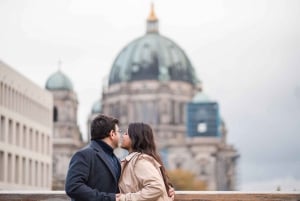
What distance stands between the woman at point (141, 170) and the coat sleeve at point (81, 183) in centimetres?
21

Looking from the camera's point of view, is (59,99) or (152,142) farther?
(59,99)

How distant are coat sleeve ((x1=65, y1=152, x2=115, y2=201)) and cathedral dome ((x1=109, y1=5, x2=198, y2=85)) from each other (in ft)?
461

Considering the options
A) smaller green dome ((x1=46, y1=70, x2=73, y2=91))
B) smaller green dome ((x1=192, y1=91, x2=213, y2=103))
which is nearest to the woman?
smaller green dome ((x1=192, y1=91, x2=213, y2=103))

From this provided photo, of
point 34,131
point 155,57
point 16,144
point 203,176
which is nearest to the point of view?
point 16,144

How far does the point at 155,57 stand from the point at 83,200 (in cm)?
14460

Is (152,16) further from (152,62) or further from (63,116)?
(63,116)

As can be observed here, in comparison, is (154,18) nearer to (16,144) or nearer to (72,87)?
(72,87)

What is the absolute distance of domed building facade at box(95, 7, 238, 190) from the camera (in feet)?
436

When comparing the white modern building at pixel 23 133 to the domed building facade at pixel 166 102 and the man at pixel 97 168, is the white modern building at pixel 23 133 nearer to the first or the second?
the man at pixel 97 168

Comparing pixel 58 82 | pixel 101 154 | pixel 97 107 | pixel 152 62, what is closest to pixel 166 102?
pixel 152 62

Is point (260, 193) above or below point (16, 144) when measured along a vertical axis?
below

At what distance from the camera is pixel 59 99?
138 m

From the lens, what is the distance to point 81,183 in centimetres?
851

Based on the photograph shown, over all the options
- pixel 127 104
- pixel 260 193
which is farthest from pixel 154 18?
pixel 260 193
